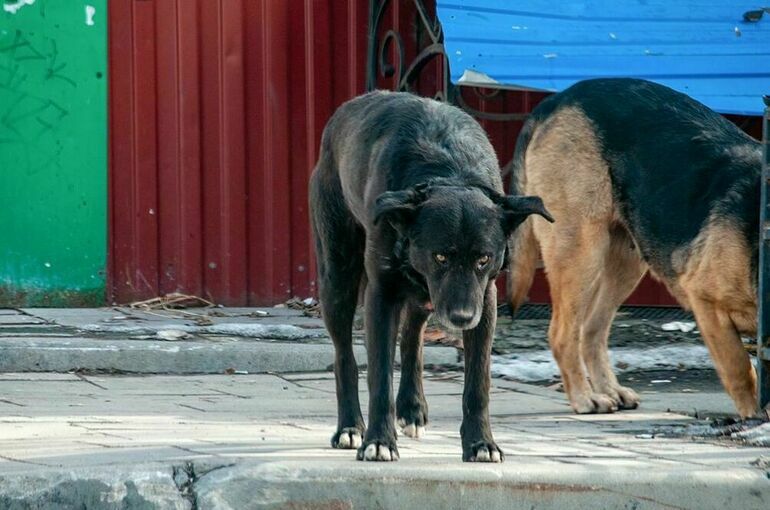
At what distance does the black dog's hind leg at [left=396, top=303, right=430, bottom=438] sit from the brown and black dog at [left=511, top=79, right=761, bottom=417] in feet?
4.33

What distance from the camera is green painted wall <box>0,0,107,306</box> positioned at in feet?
31.3

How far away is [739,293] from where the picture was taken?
6.37 metres

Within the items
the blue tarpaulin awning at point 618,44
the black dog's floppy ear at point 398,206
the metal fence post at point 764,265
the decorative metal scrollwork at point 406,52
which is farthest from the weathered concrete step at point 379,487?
the decorative metal scrollwork at point 406,52

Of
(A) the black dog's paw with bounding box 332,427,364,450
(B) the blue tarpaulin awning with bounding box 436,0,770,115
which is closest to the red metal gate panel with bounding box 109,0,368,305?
(B) the blue tarpaulin awning with bounding box 436,0,770,115

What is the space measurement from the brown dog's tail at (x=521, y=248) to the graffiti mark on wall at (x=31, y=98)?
366 cm

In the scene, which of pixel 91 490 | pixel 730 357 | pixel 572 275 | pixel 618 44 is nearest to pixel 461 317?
pixel 91 490

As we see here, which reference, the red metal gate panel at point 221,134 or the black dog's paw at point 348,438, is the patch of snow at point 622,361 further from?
the black dog's paw at point 348,438

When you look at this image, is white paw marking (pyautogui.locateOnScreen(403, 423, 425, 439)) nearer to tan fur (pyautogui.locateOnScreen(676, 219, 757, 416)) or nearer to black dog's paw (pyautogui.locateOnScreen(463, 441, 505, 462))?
black dog's paw (pyautogui.locateOnScreen(463, 441, 505, 462))

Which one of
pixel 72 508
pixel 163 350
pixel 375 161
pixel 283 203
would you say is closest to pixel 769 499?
pixel 375 161

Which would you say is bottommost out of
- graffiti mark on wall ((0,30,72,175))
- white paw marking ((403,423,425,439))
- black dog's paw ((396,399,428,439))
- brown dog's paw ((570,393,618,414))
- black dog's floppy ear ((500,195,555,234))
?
brown dog's paw ((570,393,618,414))

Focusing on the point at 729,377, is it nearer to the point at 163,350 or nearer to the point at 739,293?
the point at 739,293

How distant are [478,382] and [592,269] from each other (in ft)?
7.69

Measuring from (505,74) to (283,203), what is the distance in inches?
92.7

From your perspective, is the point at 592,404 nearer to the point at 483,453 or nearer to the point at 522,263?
the point at 522,263
